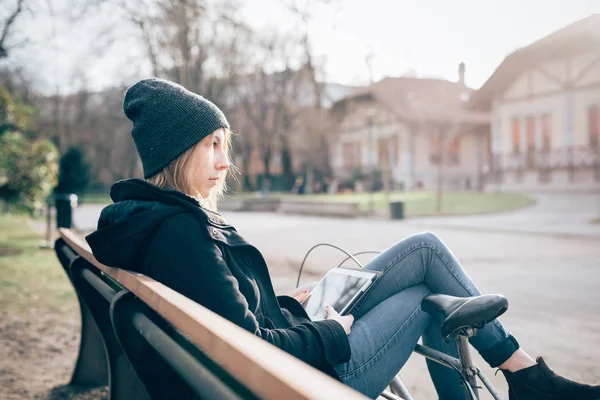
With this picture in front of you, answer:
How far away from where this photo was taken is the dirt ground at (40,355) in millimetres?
3334

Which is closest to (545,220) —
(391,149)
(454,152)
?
(454,152)

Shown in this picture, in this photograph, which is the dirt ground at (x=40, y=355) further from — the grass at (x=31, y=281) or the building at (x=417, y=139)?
the building at (x=417, y=139)

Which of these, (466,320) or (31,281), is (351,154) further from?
(466,320)

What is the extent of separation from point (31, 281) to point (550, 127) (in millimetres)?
Answer: 25071

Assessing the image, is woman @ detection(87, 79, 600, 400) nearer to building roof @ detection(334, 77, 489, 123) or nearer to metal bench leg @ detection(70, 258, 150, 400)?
metal bench leg @ detection(70, 258, 150, 400)

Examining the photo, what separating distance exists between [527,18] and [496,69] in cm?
Result: 39

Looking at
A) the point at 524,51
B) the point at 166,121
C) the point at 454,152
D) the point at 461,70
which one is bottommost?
the point at 166,121

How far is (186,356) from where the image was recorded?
1.15 metres

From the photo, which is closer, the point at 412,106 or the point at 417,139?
the point at 412,106

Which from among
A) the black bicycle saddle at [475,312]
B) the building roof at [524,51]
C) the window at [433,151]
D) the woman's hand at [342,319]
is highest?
the window at [433,151]

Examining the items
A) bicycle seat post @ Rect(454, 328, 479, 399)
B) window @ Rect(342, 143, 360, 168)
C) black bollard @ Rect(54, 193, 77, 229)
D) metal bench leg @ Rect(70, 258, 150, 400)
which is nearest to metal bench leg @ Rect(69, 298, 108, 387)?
metal bench leg @ Rect(70, 258, 150, 400)

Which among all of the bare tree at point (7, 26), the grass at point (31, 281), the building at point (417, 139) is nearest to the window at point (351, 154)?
the building at point (417, 139)

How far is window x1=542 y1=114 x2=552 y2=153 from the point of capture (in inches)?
1064

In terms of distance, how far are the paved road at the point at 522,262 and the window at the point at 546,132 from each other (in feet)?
27.7
